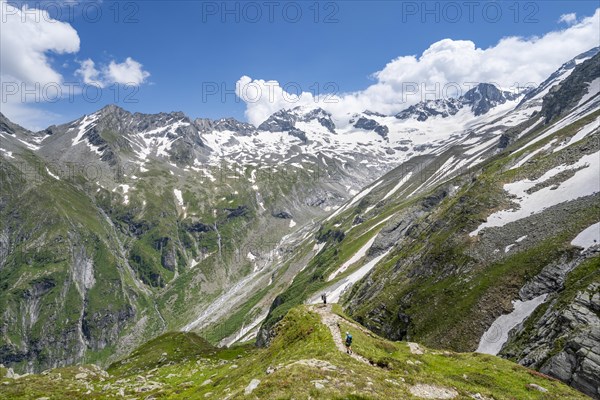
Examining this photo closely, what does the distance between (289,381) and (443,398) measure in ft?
36.0

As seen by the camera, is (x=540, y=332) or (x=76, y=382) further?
(x=76, y=382)

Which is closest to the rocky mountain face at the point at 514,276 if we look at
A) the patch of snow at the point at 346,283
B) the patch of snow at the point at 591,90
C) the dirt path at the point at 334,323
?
the dirt path at the point at 334,323

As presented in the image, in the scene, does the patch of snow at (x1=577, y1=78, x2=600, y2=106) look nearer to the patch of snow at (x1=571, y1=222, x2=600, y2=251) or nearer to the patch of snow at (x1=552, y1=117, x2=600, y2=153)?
the patch of snow at (x1=552, y1=117, x2=600, y2=153)

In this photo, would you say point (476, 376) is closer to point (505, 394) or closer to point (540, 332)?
point (505, 394)

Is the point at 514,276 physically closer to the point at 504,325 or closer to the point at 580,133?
the point at 504,325

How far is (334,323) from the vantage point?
40.2m

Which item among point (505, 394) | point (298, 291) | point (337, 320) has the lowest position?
point (298, 291)

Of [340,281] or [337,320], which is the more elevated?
[337,320]

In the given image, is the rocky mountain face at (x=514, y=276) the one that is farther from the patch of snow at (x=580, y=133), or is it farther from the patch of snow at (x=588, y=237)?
the patch of snow at (x=580, y=133)

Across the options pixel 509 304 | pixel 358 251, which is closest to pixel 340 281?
pixel 358 251

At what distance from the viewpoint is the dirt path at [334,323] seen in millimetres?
32625

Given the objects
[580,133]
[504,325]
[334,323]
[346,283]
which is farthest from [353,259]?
[334,323]

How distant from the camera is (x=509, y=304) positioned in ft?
173

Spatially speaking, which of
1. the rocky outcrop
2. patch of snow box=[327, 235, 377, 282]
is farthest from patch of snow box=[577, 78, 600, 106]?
the rocky outcrop
